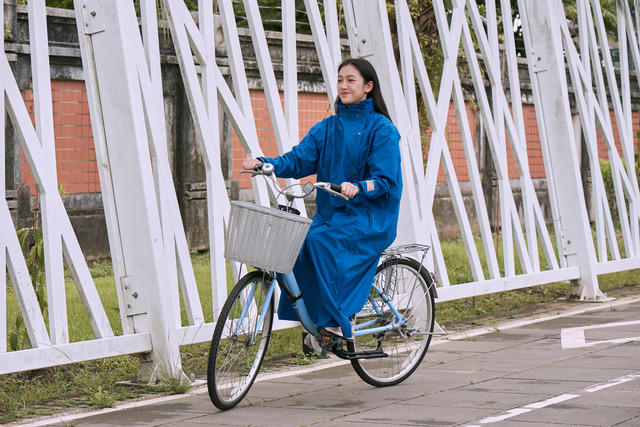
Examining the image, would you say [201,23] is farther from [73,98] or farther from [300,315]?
[73,98]

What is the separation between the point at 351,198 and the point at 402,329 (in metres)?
0.91

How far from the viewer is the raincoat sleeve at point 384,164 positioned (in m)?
5.41

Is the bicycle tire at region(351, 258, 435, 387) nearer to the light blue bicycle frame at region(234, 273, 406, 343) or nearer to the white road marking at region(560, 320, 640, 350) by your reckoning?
the light blue bicycle frame at region(234, 273, 406, 343)

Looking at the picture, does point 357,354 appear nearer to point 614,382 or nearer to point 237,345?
point 237,345

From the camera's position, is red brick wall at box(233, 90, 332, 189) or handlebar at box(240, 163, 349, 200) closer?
handlebar at box(240, 163, 349, 200)

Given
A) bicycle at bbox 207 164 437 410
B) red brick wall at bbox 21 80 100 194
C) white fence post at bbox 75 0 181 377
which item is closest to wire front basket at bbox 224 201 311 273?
bicycle at bbox 207 164 437 410

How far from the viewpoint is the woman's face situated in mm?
5590

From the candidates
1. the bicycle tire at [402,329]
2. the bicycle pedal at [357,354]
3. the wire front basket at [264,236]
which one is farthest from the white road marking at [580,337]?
the wire front basket at [264,236]

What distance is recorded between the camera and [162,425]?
4828 millimetres

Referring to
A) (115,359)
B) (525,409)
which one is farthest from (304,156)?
(115,359)

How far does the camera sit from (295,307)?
17.6ft

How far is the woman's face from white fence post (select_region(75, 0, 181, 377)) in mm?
1082

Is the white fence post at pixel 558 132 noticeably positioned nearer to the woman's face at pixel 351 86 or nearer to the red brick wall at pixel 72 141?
the woman's face at pixel 351 86

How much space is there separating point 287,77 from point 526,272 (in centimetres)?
302
